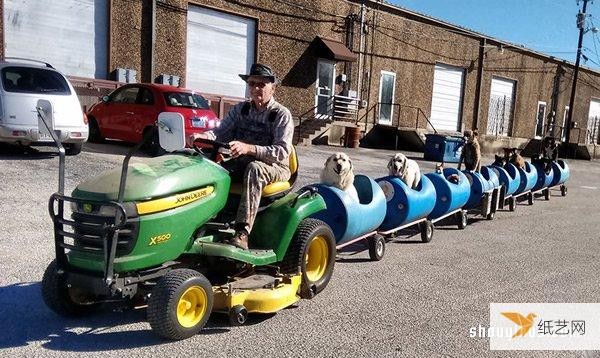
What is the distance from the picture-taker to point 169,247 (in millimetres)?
3955

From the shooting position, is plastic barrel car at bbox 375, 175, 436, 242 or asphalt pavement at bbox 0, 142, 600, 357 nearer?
asphalt pavement at bbox 0, 142, 600, 357

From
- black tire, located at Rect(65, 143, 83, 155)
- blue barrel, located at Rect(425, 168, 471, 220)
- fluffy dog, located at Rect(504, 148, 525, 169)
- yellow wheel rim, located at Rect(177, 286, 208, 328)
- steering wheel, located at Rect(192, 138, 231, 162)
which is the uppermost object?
steering wheel, located at Rect(192, 138, 231, 162)

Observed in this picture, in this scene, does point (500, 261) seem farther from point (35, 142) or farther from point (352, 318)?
point (35, 142)

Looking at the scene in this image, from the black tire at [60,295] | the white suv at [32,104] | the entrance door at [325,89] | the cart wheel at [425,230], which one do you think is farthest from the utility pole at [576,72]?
the black tire at [60,295]

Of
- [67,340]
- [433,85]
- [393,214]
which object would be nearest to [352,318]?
[67,340]

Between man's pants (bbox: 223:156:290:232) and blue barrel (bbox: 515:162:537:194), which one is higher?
man's pants (bbox: 223:156:290:232)

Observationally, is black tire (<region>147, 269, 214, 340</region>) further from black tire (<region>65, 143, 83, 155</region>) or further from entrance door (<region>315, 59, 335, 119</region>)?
entrance door (<region>315, 59, 335, 119</region>)

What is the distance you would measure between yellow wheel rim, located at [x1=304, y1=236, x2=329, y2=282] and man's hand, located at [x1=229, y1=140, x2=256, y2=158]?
46.2 inches

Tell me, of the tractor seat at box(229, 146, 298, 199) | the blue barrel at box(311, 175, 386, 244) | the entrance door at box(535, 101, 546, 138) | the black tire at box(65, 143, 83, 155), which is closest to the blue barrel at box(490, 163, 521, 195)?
the blue barrel at box(311, 175, 386, 244)

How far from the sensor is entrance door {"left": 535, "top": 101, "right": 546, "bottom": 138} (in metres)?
37.8

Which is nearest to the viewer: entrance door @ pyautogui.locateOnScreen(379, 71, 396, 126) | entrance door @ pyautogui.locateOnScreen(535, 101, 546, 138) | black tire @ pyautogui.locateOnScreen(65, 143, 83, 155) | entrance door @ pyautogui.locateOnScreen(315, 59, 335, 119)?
black tire @ pyautogui.locateOnScreen(65, 143, 83, 155)

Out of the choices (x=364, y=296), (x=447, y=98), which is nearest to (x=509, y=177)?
(x=364, y=296)

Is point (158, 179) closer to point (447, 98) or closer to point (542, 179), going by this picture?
point (542, 179)

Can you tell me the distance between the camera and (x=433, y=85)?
2966cm
